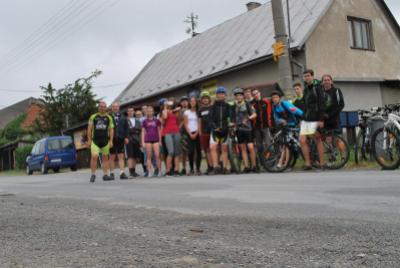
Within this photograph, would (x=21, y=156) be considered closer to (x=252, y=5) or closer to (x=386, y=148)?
(x=252, y=5)

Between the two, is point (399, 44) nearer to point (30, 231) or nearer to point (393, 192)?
point (393, 192)

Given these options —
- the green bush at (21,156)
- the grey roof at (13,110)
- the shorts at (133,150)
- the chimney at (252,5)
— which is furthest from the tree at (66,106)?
the grey roof at (13,110)

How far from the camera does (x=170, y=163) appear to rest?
12.4 m

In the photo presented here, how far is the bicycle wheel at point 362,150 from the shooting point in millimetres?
10688

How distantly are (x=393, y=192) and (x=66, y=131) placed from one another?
2708 centimetres

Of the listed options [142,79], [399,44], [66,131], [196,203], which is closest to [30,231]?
[196,203]

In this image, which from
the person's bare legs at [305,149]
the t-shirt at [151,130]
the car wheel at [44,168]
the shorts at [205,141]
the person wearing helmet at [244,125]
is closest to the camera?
the person's bare legs at [305,149]

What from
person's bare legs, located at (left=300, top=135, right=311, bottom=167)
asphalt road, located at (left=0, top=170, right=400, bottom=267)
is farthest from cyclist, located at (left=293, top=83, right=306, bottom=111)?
asphalt road, located at (left=0, top=170, right=400, bottom=267)

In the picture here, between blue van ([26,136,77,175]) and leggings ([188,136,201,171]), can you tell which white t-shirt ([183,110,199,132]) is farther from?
blue van ([26,136,77,175])

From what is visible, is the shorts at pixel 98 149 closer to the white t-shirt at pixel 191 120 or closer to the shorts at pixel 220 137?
the white t-shirt at pixel 191 120

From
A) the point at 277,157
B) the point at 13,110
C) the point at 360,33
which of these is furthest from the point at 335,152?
the point at 13,110

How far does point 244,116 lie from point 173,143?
6.22 feet

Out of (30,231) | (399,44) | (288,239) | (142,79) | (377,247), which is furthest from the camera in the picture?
(142,79)

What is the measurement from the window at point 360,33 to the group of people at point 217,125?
1228 cm
